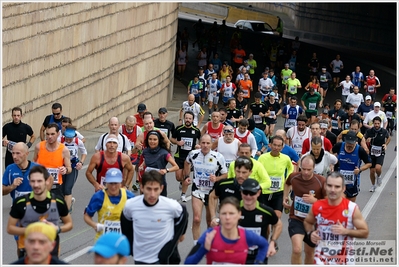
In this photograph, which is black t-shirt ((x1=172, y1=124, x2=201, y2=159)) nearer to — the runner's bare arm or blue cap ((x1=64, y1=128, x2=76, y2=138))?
blue cap ((x1=64, y1=128, x2=76, y2=138))

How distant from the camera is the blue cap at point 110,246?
738 centimetres

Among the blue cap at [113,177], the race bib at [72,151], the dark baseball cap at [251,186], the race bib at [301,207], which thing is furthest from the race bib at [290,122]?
the dark baseball cap at [251,186]

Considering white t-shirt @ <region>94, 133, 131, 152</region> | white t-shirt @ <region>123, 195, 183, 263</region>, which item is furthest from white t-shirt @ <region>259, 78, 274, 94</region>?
white t-shirt @ <region>123, 195, 183, 263</region>

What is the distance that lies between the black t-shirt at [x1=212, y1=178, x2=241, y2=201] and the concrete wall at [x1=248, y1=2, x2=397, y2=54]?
145 ft

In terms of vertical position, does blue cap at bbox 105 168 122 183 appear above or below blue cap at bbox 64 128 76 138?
above

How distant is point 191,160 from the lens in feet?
47.0

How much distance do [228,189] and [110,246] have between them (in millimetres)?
4380

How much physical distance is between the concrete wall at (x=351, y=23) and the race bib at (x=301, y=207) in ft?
144

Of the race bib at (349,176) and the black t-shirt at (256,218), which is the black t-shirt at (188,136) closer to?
the race bib at (349,176)

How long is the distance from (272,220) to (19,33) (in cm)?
1160

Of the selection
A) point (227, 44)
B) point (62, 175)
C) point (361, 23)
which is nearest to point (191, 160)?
point (62, 175)

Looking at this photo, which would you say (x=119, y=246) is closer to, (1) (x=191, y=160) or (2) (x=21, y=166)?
(2) (x=21, y=166)

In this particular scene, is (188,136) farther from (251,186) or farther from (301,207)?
(251,186)

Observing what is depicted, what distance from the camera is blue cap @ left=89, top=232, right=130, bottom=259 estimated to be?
738 centimetres
